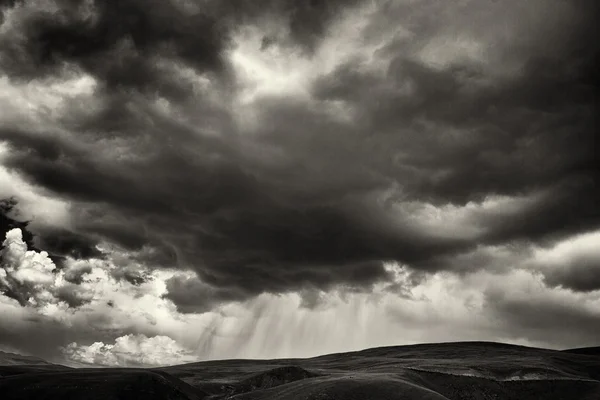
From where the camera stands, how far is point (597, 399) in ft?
415

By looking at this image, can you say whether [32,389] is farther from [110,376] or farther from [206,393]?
[206,393]

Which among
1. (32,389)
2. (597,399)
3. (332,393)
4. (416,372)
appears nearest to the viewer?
(332,393)

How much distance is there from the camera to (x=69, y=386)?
119688 millimetres

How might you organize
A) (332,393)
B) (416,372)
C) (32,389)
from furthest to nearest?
(416,372) → (32,389) → (332,393)

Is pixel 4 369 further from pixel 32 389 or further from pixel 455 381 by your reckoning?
pixel 455 381

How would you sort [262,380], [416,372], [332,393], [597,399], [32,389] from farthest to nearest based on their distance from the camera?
[262,380] → [416,372] → [597,399] → [32,389] → [332,393]

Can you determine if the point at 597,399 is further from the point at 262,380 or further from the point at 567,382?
the point at 262,380

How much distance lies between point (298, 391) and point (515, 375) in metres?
87.2

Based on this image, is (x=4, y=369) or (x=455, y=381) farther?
(x=4, y=369)

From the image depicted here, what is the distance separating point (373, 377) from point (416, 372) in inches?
1365

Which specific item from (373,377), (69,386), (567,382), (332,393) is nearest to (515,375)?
(567,382)

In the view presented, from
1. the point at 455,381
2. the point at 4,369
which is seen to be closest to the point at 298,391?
the point at 455,381

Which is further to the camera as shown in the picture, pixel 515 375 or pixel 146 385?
pixel 515 375

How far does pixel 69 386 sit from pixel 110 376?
9814 millimetres
